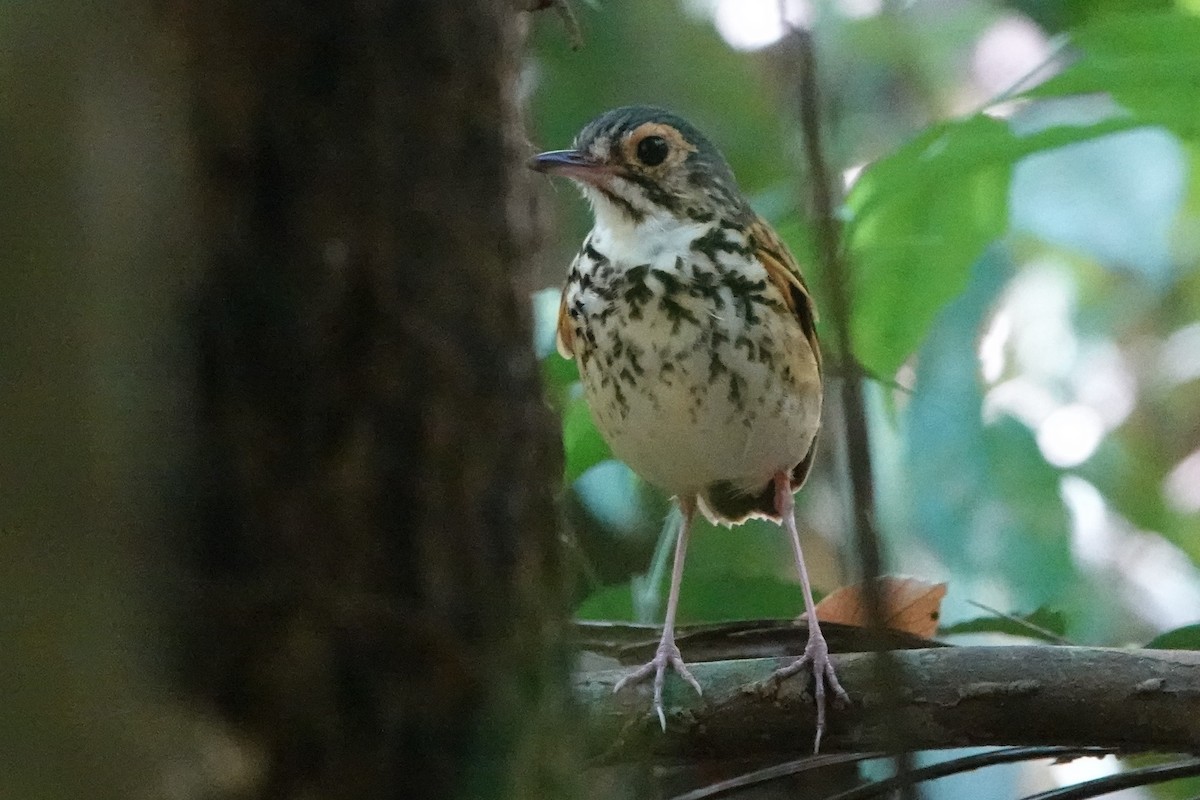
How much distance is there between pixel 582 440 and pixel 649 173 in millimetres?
340

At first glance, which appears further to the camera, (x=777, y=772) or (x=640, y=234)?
(x=640, y=234)

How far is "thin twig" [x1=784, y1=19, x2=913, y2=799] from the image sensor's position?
0.40 meters

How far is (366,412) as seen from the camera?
19.3 inches

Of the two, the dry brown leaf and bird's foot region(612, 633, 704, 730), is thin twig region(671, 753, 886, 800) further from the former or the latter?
the dry brown leaf

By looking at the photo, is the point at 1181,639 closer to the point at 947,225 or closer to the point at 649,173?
the point at 947,225

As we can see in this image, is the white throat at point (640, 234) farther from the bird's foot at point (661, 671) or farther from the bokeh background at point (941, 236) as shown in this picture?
the bird's foot at point (661, 671)

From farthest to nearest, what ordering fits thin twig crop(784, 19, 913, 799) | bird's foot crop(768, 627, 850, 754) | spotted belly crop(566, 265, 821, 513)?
spotted belly crop(566, 265, 821, 513)
bird's foot crop(768, 627, 850, 754)
thin twig crop(784, 19, 913, 799)

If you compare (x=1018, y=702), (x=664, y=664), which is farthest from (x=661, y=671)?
(x=1018, y=702)

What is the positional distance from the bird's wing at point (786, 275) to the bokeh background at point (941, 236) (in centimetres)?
3

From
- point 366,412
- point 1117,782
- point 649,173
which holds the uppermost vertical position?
point 649,173

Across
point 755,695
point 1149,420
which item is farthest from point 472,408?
point 1149,420

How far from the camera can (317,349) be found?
1.59ft

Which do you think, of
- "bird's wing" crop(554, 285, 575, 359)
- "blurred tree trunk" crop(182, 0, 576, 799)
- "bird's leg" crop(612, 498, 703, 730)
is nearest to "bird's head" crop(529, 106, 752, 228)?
"bird's wing" crop(554, 285, 575, 359)

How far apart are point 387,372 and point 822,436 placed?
1165 millimetres
